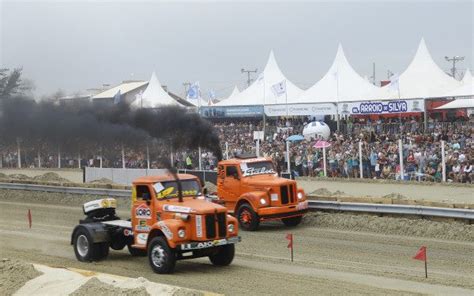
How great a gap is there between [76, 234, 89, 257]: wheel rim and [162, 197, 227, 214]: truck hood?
8.05 feet

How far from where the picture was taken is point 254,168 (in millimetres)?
19281

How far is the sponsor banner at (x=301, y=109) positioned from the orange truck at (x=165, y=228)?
26.7 meters

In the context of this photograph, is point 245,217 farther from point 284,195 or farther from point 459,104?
point 459,104

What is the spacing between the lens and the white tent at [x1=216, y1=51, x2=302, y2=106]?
160ft

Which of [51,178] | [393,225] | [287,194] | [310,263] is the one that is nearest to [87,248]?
[310,263]

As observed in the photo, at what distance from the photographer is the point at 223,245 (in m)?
12.8

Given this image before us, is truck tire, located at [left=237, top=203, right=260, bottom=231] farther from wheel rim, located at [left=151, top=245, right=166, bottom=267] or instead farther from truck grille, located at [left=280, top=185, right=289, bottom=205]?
wheel rim, located at [left=151, top=245, right=166, bottom=267]

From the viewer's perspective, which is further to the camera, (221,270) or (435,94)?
(435,94)

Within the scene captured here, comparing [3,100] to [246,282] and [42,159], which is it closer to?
[246,282]

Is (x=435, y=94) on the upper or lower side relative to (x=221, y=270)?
upper

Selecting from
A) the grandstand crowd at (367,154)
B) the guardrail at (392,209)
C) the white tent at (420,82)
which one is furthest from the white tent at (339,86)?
the guardrail at (392,209)

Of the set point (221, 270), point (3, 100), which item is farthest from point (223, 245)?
point (3, 100)

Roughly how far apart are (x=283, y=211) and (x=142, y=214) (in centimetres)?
592

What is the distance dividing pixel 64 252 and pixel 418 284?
8921 mm
